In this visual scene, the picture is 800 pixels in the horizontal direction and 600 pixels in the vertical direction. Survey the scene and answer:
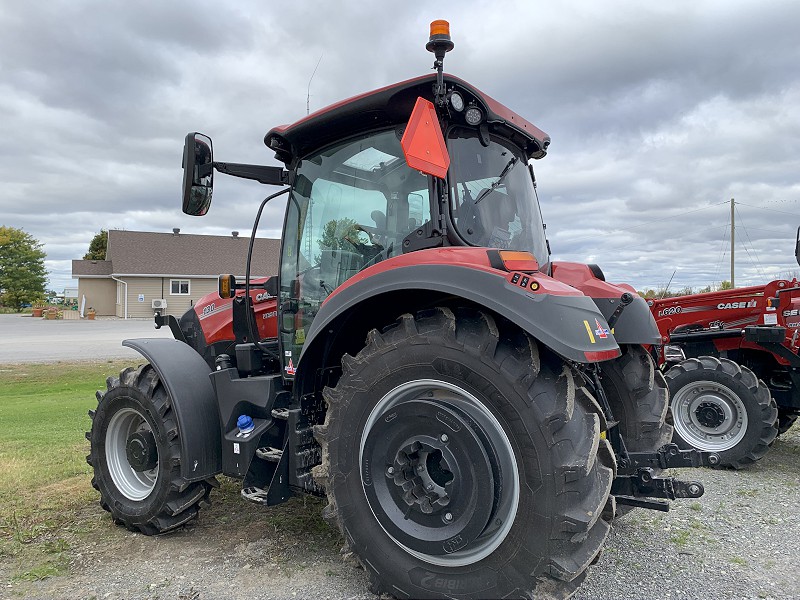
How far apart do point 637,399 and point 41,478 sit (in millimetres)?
4853

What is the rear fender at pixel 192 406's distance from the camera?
3654mm

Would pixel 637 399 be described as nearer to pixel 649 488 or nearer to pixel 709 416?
pixel 649 488

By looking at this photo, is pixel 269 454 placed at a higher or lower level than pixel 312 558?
higher

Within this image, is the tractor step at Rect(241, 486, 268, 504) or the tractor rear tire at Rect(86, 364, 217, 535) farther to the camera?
the tractor rear tire at Rect(86, 364, 217, 535)

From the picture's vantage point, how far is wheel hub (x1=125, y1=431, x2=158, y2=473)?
12.9 feet

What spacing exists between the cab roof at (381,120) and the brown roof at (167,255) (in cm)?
3772

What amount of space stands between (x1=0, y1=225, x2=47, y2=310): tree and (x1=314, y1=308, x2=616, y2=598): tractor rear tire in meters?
60.9

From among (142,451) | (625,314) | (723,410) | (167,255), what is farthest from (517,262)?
(167,255)

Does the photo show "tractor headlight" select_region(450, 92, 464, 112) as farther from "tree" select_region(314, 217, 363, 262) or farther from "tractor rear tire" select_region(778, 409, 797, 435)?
"tractor rear tire" select_region(778, 409, 797, 435)

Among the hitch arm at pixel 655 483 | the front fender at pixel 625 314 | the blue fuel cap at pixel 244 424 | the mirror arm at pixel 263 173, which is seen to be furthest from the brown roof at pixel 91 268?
the hitch arm at pixel 655 483

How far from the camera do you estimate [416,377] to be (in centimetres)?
269

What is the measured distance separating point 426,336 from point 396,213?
899mm

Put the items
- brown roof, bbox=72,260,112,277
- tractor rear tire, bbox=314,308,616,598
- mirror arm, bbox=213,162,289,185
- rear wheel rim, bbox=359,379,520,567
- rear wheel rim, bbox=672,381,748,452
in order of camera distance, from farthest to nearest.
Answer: brown roof, bbox=72,260,112,277 < rear wheel rim, bbox=672,381,748,452 < mirror arm, bbox=213,162,289,185 < rear wheel rim, bbox=359,379,520,567 < tractor rear tire, bbox=314,308,616,598

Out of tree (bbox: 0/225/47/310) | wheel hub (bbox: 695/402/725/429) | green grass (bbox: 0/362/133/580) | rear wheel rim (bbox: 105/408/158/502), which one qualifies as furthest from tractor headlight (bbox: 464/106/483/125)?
tree (bbox: 0/225/47/310)
